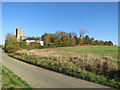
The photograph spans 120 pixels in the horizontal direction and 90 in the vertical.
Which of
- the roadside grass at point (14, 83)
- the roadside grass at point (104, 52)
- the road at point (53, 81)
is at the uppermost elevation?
the roadside grass at point (104, 52)

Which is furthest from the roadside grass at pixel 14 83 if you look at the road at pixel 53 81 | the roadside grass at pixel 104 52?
the roadside grass at pixel 104 52

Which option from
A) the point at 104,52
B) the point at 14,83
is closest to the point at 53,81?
the point at 14,83

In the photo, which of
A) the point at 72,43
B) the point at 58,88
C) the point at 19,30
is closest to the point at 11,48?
the point at 58,88

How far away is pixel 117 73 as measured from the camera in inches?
220

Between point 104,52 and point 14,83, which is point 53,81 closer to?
point 14,83

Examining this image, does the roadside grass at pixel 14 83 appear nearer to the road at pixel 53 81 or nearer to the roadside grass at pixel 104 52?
the road at pixel 53 81

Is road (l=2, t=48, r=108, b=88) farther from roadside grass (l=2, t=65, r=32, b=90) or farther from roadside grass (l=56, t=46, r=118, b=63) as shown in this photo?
roadside grass (l=56, t=46, r=118, b=63)

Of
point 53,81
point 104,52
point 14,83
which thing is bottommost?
point 53,81

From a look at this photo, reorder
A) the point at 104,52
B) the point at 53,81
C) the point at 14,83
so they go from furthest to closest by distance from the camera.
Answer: the point at 104,52 < the point at 53,81 < the point at 14,83

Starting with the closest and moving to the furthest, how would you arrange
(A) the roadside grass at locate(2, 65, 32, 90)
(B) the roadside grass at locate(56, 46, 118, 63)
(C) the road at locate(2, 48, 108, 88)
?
(A) the roadside grass at locate(2, 65, 32, 90) < (C) the road at locate(2, 48, 108, 88) < (B) the roadside grass at locate(56, 46, 118, 63)

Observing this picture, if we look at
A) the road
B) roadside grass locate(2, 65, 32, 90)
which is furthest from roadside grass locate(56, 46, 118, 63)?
roadside grass locate(2, 65, 32, 90)

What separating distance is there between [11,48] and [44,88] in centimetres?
2295

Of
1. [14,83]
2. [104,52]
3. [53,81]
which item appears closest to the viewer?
[14,83]

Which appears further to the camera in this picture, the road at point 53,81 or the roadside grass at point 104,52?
the roadside grass at point 104,52
